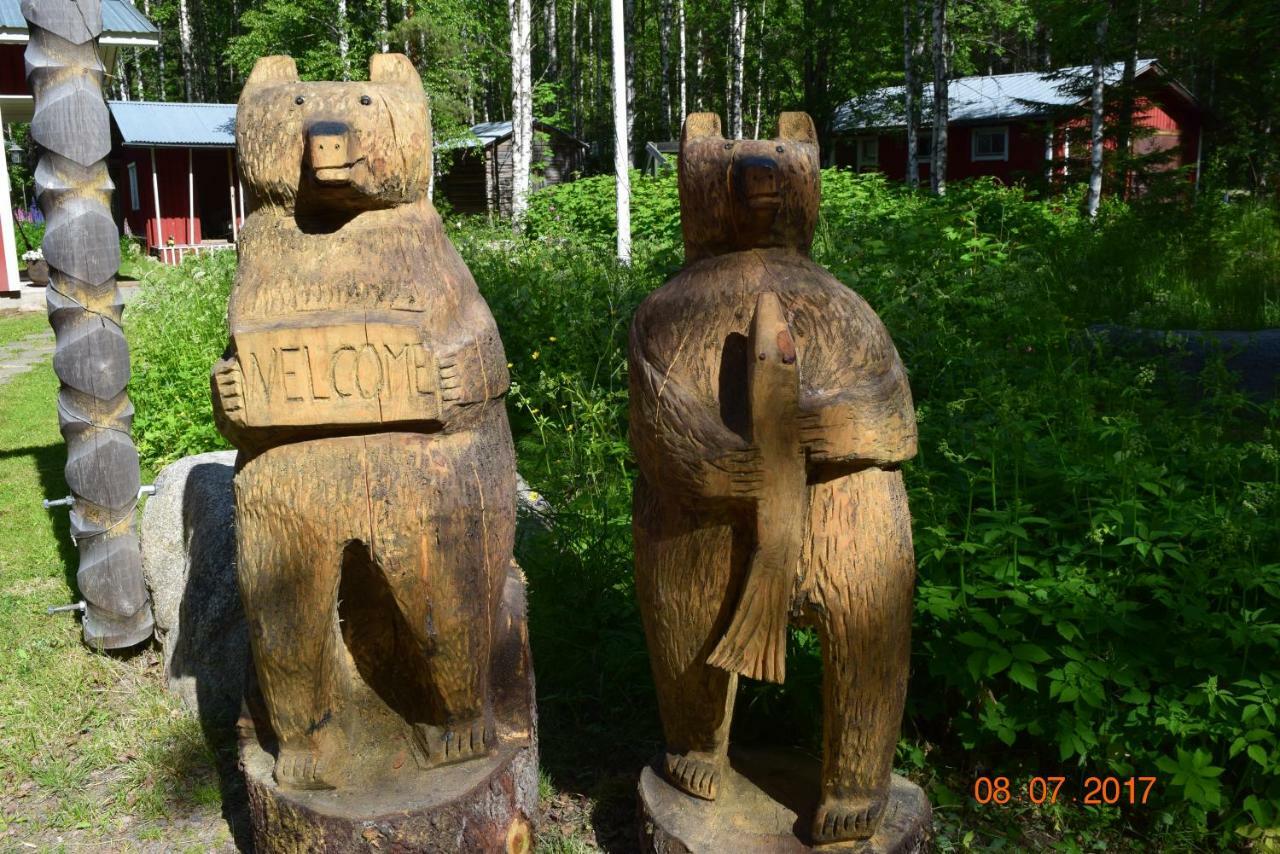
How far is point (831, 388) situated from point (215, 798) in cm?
226

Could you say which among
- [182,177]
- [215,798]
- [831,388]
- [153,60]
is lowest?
[215,798]

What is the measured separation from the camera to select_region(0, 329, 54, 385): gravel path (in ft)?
32.3

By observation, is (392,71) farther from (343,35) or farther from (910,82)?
(910,82)

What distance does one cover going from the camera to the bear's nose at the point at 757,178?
214cm

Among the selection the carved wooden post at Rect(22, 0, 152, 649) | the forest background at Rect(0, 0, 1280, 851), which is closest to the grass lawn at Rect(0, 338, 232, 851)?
the forest background at Rect(0, 0, 1280, 851)

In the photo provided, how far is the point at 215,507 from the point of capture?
12.4 ft

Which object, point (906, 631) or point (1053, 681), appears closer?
point (906, 631)

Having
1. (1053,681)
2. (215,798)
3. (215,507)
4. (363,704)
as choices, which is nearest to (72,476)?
(215,507)

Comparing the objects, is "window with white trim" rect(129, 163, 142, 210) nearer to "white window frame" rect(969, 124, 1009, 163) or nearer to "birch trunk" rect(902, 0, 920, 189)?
"birch trunk" rect(902, 0, 920, 189)

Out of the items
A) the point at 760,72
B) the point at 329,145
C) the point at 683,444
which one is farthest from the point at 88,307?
the point at 760,72

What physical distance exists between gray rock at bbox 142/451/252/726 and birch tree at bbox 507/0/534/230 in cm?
1105

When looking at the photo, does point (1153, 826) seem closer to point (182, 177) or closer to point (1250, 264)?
point (1250, 264)

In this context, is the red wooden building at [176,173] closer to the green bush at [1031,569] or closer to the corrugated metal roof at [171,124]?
the corrugated metal roof at [171,124]

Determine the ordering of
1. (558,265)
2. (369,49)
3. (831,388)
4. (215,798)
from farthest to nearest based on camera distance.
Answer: (369,49) < (558,265) < (215,798) < (831,388)
